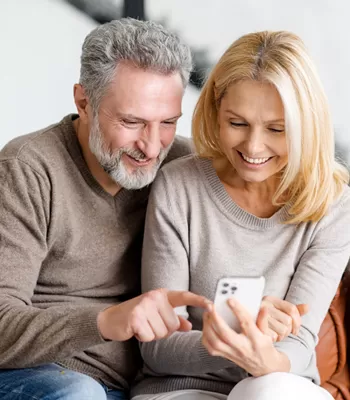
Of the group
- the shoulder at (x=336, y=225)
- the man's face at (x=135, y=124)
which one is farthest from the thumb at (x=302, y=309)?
the man's face at (x=135, y=124)

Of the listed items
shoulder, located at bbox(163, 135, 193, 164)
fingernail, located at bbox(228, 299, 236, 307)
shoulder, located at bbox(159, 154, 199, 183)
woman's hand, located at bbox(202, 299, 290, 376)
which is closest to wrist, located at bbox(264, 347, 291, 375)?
woman's hand, located at bbox(202, 299, 290, 376)

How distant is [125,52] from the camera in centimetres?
181

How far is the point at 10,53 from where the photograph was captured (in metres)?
2.98

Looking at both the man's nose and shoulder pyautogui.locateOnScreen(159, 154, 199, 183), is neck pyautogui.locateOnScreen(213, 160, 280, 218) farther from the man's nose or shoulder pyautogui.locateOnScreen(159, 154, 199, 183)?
the man's nose

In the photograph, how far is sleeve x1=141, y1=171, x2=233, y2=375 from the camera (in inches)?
71.0

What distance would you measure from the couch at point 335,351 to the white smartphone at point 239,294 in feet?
1.83

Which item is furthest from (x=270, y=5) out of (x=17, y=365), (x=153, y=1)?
(x=17, y=365)

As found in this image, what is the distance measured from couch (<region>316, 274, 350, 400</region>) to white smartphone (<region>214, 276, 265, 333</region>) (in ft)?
1.83

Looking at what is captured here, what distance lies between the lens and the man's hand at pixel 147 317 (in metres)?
1.57

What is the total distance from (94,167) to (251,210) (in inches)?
15.0

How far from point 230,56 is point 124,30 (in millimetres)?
242

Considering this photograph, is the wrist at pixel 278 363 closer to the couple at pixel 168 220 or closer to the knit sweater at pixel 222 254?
the couple at pixel 168 220

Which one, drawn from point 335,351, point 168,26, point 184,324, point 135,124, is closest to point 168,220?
point 135,124

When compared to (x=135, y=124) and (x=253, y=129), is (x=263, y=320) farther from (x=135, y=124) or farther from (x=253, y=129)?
(x=135, y=124)
